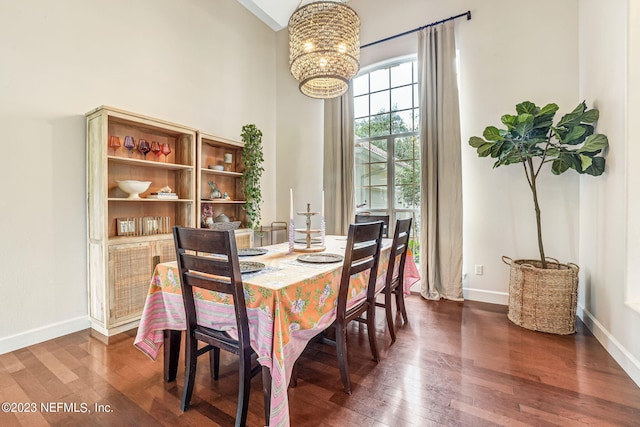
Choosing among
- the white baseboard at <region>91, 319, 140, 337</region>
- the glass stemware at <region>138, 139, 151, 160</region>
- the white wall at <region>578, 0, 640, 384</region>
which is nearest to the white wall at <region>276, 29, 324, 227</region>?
the glass stemware at <region>138, 139, 151, 160</region>

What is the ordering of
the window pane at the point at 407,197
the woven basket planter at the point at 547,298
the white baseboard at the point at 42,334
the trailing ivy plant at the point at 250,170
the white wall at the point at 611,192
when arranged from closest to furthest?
the white wall at the point at 611,192, the white baseboard at the point at 42,334, the woven basket planter at the point at 547,298, the window pane at the point at 407,197, the trailing ivy plant at the point at 250,170

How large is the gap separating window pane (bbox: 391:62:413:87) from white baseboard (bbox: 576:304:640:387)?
318 cm

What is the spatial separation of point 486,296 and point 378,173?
198 cm

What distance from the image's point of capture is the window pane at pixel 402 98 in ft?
12.5

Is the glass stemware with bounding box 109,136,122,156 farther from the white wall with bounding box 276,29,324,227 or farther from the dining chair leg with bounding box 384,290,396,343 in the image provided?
the dining chair leg with bounding box 384,290,396,343

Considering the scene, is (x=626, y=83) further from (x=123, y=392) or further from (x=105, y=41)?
(x=105, y=41)

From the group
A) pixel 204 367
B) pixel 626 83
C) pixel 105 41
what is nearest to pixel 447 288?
pixel 626 83

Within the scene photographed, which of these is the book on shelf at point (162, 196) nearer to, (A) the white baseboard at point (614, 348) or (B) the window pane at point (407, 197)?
(B) the window pane at point (407, 197)

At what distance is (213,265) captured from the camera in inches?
53.4

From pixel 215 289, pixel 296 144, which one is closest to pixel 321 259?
pixel 215 289

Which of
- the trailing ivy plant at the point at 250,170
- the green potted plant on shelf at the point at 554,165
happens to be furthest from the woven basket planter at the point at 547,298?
the trailing ivy plant at the point at 250,170

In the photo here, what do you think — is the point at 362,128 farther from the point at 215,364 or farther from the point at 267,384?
the point at 267,384

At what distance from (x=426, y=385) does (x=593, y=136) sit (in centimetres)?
231

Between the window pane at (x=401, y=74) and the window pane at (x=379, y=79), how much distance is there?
84 millimetres
